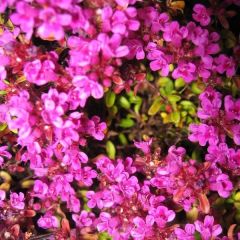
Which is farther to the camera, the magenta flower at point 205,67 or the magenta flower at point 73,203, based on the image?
the magenta flower at point 73,203

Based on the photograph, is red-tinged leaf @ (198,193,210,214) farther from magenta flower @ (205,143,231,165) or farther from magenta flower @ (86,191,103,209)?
magenta flower @ (86,191,103,209)

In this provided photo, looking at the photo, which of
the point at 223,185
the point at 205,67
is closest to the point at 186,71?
the point at 205,67

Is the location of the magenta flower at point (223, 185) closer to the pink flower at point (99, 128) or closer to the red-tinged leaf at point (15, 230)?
the pink flower at point (99, 128)

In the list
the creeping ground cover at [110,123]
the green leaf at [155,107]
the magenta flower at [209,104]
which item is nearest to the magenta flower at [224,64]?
the creeping ground cover at [110,123]

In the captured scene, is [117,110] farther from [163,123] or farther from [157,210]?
[157,210]

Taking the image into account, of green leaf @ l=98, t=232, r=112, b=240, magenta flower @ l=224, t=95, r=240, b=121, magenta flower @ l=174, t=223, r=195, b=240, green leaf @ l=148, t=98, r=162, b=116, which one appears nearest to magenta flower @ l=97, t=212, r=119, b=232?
green leaf @ l=98, t=232, r=112, b=240

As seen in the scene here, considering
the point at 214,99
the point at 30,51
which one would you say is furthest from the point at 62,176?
the point at 214,99
